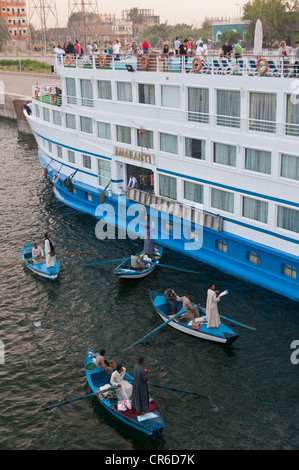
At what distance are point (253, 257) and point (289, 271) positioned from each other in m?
2.13

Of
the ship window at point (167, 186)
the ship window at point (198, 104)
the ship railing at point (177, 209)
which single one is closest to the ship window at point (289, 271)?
the ship railing at point (177, 209)

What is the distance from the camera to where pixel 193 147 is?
2731 cm

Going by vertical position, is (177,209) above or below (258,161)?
below

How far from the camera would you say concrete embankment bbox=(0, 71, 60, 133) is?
67.6 metres

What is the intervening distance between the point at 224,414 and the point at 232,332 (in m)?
4.14

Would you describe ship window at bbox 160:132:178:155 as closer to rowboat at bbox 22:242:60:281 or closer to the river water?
the river water

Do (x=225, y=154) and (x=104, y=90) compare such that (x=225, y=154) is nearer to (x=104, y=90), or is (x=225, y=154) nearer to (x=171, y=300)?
(x=171, y=300)

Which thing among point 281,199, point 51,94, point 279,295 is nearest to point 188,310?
point 279,295

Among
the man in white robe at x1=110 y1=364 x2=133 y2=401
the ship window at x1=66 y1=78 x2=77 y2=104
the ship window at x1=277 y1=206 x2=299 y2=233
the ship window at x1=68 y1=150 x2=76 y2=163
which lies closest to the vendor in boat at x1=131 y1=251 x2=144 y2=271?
the ship window at x1=277 y1=206 x2=299 y2=233

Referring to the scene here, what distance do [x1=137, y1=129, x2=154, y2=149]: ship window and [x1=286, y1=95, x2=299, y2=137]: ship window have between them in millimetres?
8962

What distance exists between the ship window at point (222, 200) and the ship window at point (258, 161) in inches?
78.0

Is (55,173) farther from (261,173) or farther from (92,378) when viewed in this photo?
(92,378)

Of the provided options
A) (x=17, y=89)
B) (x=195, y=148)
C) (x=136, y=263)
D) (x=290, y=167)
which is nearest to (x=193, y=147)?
(x=195, y=148)

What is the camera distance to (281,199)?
23.6 meters
